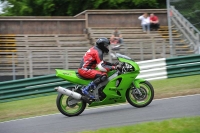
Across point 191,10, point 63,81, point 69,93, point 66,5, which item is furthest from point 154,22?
point 69,93

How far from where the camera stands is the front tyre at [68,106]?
11.2 meters

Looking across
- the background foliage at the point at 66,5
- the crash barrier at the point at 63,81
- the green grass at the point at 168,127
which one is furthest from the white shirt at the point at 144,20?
the green grass at the point at 168,127

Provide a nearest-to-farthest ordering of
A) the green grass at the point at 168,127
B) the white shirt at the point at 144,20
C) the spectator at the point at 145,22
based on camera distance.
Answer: the green grass at the point at 168,127, the spectator at the point at 145,22, the white shirt at the point at 144,20

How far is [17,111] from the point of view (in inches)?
545

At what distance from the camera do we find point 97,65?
1128 cm

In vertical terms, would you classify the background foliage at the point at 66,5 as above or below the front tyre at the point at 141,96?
above

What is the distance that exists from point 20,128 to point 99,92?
2.13m

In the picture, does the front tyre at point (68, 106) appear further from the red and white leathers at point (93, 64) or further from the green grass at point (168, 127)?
the green grass at point (168, 127)

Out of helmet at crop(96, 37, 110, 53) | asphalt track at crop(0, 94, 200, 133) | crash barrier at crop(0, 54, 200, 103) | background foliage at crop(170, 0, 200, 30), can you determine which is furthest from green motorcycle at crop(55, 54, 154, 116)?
background foliage at crop(170, 0, 200, 30)

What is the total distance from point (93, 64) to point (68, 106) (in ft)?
3.78

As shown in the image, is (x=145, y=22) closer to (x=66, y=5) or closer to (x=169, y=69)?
(x=169, y=69)

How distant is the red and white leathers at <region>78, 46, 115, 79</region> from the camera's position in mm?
11227

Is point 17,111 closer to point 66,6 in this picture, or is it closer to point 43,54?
point 43,54

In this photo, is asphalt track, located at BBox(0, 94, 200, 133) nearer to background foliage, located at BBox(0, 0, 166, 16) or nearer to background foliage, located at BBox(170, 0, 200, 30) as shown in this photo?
background foliage, located at BBox(170, 0, 200, 30)
